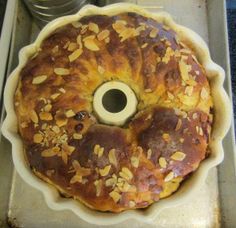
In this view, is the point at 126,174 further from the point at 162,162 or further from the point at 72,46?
the point at 72,46

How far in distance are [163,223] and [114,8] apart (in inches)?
22.1

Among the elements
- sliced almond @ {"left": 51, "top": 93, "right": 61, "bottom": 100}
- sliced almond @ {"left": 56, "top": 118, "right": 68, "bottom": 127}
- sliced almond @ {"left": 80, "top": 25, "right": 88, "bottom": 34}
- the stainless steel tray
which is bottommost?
the stainless steel tray

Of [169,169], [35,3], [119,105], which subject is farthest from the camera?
[35,3]

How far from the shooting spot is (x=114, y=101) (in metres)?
0.97

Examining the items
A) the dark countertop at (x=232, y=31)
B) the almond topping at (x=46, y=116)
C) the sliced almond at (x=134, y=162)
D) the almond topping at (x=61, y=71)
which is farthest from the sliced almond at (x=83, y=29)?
the dark countertop at (x=232, y=31)

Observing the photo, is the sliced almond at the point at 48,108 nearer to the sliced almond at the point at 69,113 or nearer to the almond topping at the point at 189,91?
the sliced almond at the point at 69,113

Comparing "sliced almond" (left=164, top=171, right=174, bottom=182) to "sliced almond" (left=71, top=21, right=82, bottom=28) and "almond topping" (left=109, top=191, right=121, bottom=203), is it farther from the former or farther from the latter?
"sliced almond" (left=71, top=21, right=82, bottom=28)

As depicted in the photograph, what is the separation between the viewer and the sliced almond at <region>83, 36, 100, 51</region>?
3.01ft

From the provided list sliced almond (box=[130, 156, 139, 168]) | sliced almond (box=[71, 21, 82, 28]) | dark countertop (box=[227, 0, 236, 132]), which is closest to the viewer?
sliced almond (box=[130, 156, 139, 168])

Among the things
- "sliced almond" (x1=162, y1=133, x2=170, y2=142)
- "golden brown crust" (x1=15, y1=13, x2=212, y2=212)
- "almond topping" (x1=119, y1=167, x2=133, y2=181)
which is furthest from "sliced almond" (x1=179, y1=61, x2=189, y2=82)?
"almond topping" (x1=119, y1=167, x2=133, y2=181)

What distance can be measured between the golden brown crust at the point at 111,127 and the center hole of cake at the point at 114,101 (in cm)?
4

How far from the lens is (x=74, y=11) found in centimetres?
119

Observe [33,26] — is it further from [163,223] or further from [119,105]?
[163,223]

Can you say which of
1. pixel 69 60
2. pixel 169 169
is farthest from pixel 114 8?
pixel 169 169
